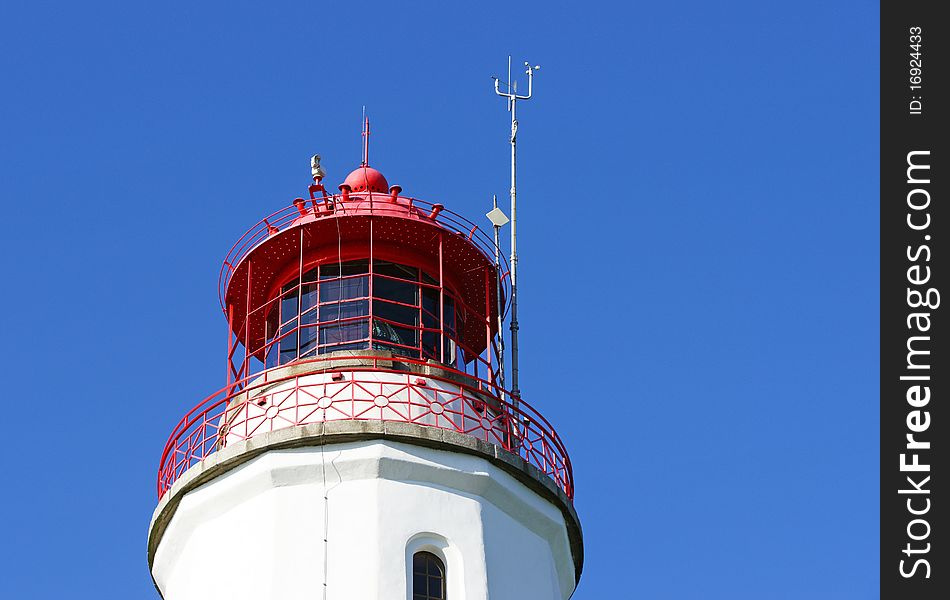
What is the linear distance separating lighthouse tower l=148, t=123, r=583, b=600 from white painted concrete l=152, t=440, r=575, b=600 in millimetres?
25

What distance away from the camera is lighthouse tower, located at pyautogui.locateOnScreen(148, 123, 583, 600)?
29.0 meters

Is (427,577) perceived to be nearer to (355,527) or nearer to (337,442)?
(355,527)

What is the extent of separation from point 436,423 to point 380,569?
2603 millimetres

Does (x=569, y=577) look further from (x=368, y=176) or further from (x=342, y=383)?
(x=368, y=176)

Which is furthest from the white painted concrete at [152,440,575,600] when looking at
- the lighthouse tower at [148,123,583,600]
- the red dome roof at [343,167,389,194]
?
the red dome roof at [343,167,389,194]

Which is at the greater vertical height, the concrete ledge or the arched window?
the concrete ledge

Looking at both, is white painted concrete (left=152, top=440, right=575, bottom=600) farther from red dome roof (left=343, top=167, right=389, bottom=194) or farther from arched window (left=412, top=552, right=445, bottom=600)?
red dome roof (left=343, top=167, right=389, bottom=194)

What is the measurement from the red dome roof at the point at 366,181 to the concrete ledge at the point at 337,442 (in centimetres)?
514

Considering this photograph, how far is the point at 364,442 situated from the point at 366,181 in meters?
5.53

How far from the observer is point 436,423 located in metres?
30.3

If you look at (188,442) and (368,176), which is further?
(368,176)
